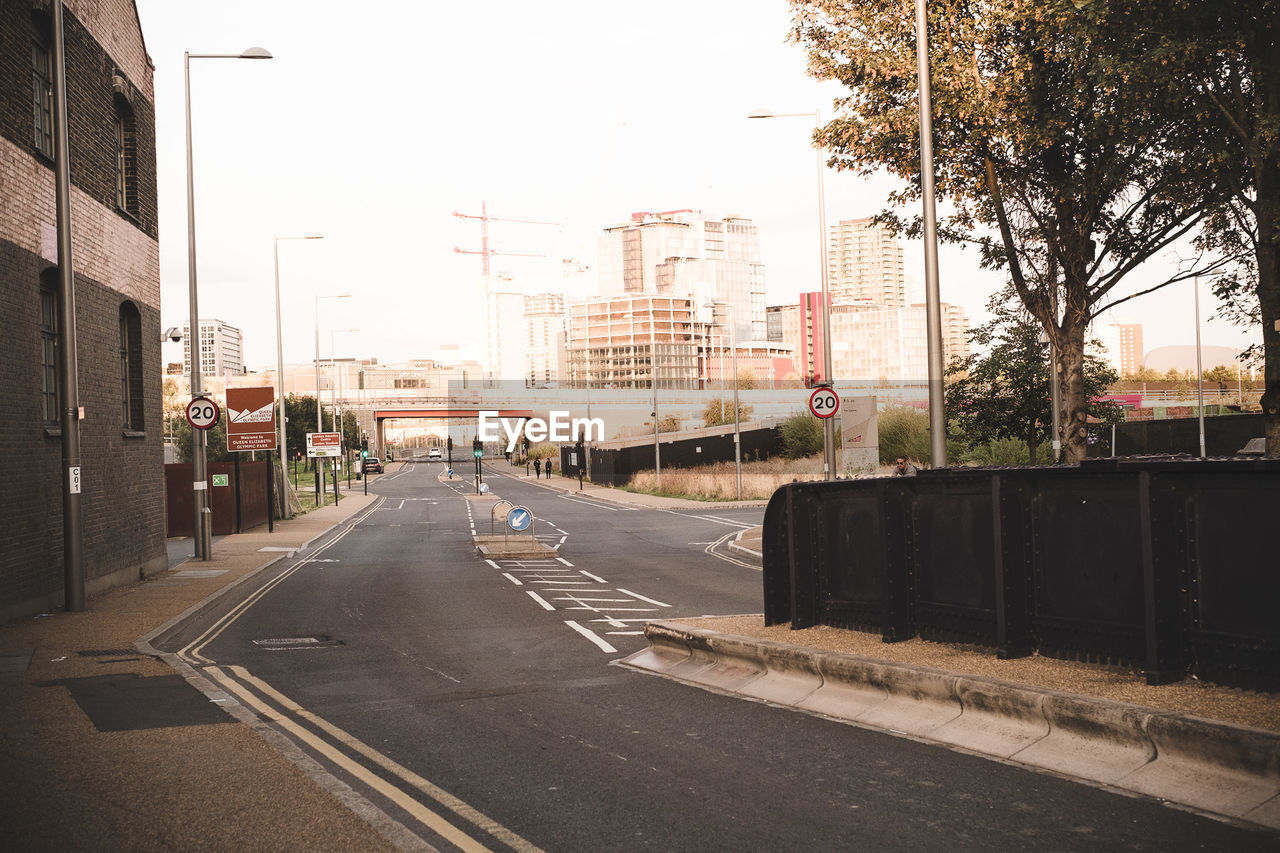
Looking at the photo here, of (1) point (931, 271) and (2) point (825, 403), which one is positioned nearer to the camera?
(1) point (931, 271)

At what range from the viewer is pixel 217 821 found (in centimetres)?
648

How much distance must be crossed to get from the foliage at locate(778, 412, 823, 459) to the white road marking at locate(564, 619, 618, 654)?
52893mm

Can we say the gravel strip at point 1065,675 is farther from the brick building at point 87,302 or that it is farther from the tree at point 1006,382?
the tree at point 1006,382

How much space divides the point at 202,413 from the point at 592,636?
48.7ft

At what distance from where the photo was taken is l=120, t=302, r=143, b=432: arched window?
73.5 ft

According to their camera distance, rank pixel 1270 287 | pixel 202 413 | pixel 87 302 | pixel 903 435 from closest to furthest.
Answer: pixel 1270 287 < pixel 87 302 < pixel 202 413 < pixel 903 435

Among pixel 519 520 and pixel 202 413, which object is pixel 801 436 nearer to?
pixel 519 520

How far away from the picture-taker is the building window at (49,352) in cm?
1758

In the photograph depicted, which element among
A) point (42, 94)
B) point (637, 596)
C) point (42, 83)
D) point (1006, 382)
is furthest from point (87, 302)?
point (1006, 382)

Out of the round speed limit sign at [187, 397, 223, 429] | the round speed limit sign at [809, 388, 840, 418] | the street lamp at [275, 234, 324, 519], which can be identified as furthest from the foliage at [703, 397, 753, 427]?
the round speed limit sign at [187, 397, 223, 429]

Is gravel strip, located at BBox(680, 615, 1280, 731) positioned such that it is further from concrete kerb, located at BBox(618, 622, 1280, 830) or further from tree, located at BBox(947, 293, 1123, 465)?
tree, located at BBox(947, 293, 1123, 465)

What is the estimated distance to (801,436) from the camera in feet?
227

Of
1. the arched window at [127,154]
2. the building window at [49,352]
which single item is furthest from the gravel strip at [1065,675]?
the arched window at [127,154]

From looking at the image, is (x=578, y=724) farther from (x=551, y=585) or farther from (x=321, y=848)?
(x=551, y=585)
